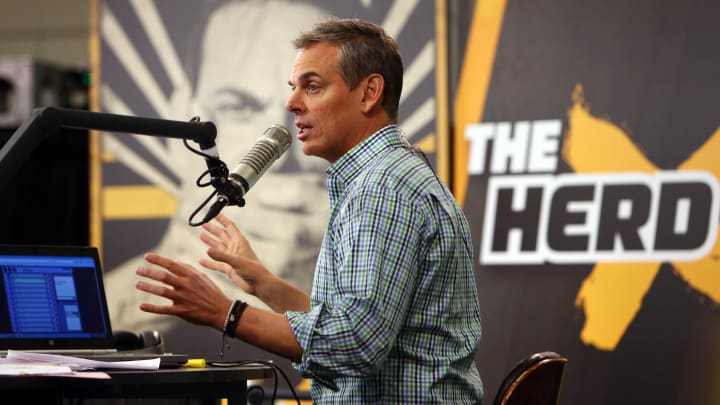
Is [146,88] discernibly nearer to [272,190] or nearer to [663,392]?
[272,190]

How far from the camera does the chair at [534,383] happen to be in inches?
80.7

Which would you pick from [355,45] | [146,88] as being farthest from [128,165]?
[355,45]

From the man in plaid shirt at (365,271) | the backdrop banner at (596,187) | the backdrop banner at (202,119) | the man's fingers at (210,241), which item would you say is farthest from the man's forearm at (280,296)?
the backdrop banner at (202,119)

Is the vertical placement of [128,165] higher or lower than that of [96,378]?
higher

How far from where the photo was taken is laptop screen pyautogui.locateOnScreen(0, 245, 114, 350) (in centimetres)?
228

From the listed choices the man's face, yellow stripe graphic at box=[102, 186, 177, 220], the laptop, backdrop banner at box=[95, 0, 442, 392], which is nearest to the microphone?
the man's face

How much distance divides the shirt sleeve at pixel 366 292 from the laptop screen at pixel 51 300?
74 centimetres

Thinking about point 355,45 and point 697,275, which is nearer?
point 355,45

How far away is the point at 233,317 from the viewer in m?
1.81

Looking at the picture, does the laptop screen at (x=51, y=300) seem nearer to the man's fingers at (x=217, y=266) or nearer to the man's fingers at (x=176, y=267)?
the man's fingers at (x=217, y=266)

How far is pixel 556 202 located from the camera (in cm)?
416

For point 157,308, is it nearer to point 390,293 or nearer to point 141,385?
point 141,385

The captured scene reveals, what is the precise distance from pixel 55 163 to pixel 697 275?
3.30 meters

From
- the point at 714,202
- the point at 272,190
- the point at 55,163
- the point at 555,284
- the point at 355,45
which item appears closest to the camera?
the point at 355,45
